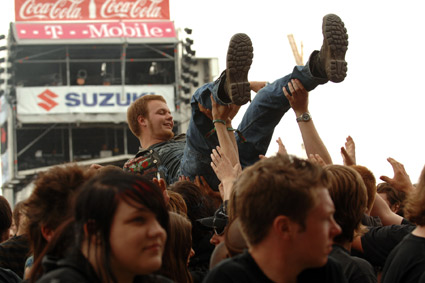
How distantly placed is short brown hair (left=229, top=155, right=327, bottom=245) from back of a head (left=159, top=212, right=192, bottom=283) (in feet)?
2.55

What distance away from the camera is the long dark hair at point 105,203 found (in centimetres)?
268

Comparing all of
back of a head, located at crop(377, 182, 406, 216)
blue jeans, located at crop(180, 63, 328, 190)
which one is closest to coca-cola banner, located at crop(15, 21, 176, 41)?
blue jeans, located at crop(180, 63, 328, 190)

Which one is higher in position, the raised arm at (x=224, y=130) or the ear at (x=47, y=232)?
the raised arm at (x=224, y=130)

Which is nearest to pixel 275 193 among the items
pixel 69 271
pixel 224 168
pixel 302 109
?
pixel 69 271

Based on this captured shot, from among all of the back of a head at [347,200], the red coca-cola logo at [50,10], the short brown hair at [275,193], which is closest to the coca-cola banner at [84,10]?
the red coca-cola logo at [50,10]

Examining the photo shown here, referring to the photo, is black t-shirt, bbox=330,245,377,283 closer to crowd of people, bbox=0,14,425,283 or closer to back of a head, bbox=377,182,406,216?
crowd of people, bbox=0,14,425,283

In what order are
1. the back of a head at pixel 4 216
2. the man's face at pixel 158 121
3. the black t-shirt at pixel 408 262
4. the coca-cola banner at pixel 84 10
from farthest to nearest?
the coca-cola banner at pixel 84 10 < the man's face at pixel 158 121 < the back of a head at pixel 4 216 < the black t-shirt at pixel 408 262

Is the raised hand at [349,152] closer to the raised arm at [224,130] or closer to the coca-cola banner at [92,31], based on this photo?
the raised arm at [224,130]

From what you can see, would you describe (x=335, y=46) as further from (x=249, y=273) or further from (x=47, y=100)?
(x=47, y=100)

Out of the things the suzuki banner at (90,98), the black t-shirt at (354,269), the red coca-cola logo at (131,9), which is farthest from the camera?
the red coca-cola logo at (131,9)

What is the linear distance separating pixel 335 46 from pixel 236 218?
7.54 ft

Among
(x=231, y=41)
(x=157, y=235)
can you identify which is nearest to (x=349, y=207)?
(x=157, y=235)

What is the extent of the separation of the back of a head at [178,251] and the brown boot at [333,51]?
189cm

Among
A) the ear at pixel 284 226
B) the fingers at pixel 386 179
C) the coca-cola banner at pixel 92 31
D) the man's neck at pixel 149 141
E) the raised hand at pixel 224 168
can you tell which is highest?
the coca-cola banner at pixel 92 31
